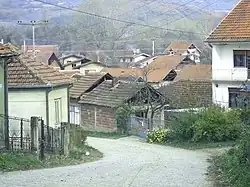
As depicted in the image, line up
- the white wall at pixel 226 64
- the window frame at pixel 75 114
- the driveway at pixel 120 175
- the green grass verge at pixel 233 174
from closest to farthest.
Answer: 1. the green grass verge at pixel 233 174
2. the driveway at pixel 120 175
3. the white wall at pixel 226 64
4. the window frame at pixel 75 114

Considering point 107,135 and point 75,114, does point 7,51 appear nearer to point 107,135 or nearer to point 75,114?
point 107,135

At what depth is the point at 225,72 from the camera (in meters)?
45.6

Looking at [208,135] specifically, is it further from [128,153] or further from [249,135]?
[249,135]

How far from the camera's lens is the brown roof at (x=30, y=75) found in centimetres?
3024

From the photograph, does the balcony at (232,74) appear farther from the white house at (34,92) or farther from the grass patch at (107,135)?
the white house at (34,92)

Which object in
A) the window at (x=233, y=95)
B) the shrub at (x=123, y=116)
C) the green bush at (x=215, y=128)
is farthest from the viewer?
the window at (x=233, y=95)

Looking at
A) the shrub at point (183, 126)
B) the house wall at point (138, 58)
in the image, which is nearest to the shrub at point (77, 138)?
the shrub at point (183, 126)

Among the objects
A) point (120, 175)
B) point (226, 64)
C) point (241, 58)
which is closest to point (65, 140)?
point (120, 175)

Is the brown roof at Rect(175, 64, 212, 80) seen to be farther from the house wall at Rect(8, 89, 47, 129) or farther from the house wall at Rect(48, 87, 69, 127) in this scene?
the house wall at Rect(8, 89, 47, 129)

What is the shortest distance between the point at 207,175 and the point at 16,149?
23.0 feet

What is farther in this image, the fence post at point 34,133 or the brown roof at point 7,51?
the brown roof at point 7,51

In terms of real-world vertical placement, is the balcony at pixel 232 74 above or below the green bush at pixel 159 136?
above

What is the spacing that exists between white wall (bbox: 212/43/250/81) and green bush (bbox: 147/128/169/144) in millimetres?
11714

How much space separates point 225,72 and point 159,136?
12.8 metres
